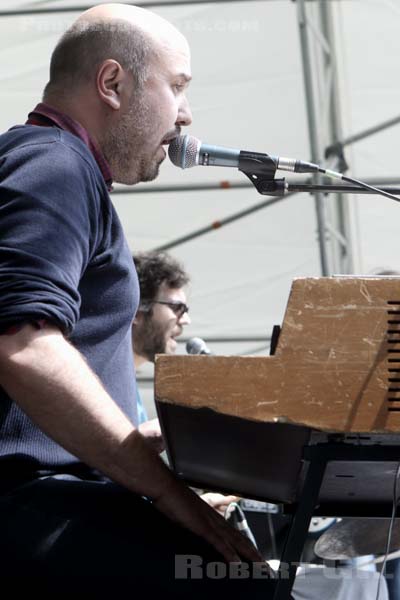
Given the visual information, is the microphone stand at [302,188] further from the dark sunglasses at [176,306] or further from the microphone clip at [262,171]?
the dark sunglasses at [176,306]

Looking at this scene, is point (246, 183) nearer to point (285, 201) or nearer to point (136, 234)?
point (285, 201)

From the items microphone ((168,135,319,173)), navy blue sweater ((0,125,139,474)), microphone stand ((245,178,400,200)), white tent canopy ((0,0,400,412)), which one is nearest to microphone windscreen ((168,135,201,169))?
microphone ((168,135,319,173))

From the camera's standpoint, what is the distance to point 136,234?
743cm

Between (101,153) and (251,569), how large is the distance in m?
0.83

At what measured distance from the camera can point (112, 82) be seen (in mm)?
2057

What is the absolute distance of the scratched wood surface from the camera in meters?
1.44

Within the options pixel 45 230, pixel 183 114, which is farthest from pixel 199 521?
pixel 183 114

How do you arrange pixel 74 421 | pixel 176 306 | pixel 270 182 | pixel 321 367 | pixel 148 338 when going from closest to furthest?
1. pixel 321 367
2. pixel 74 421
3. pixel 270 182
4. pixel 148 338
5. pixel 176 306

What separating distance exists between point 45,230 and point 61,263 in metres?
0.06

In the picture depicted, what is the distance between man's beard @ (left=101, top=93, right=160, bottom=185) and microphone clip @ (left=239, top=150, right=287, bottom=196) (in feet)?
0.65

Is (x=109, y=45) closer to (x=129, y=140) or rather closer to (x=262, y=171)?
(x=129, y=140)

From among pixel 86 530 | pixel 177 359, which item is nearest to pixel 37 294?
pixel 177 359

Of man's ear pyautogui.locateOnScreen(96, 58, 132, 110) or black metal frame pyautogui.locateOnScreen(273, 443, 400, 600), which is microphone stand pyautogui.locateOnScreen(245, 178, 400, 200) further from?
black metal frame pyautogui.locateOnScreen(273, 443, 400, 600)

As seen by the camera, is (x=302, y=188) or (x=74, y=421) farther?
(x=302, y=188)
